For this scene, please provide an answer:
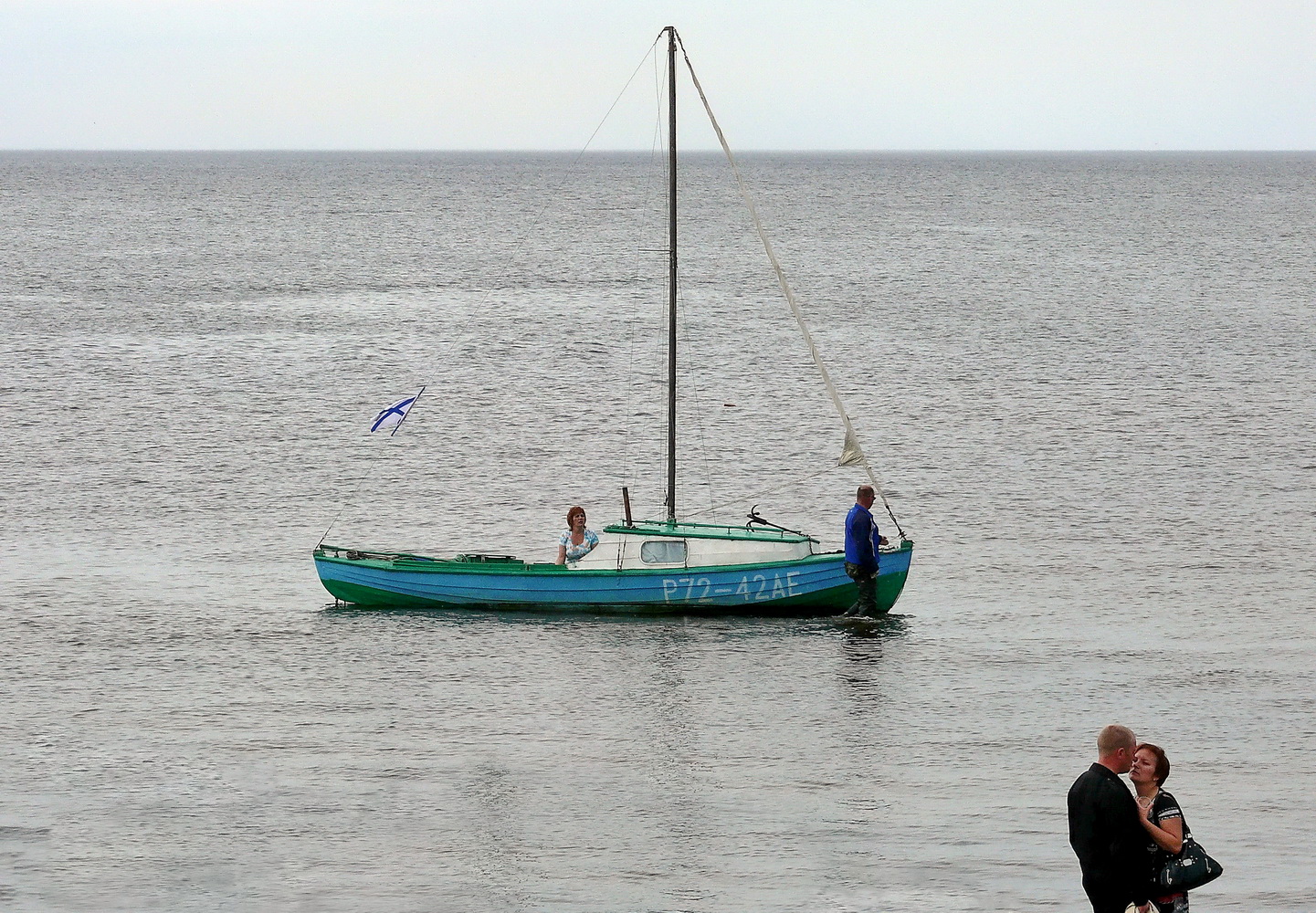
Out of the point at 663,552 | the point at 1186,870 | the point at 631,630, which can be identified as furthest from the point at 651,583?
the point at 1186,870

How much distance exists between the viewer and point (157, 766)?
21.3m

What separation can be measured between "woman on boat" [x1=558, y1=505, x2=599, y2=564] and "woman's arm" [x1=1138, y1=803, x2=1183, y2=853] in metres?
18.4

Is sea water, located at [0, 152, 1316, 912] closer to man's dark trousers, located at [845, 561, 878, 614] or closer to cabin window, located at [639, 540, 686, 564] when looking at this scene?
man's dark trousers, located at [845, 561, 878, 614]

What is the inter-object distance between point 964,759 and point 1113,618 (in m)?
9.07

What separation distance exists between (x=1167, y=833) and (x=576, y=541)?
1868cm

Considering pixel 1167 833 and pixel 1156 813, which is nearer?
pixel 1167 833

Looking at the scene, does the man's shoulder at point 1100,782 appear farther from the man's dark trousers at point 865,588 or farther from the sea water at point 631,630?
the man's dark trousers at point 865,588

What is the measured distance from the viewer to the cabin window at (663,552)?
29.7 meters

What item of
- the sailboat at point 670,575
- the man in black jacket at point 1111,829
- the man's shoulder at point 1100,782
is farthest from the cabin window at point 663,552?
the man's shoulder at point 1100,782

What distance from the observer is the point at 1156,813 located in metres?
12.1

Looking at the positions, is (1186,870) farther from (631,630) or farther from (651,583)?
(651,583)

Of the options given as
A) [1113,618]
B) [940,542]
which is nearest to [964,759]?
[1113,618]

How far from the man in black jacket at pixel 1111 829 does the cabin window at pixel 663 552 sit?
693 inches

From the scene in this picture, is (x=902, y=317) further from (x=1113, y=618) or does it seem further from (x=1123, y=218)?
(x=1123, y=218)
